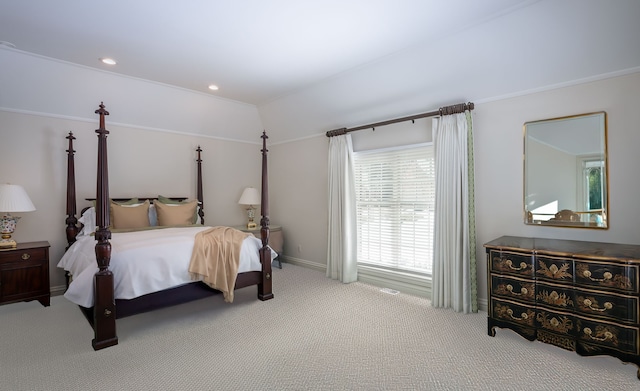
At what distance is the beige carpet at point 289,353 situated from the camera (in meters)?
2.10

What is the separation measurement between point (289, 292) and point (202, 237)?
4.45 ft

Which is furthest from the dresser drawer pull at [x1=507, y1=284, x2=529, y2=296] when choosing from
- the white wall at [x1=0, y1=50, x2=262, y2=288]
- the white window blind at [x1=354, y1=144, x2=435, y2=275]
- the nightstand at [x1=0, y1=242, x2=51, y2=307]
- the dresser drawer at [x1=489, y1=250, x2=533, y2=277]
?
the nightstand at [x1=0, y1=242, x2=51, y2=307]

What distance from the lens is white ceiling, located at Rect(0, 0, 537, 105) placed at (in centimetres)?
246

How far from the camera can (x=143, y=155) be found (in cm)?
467

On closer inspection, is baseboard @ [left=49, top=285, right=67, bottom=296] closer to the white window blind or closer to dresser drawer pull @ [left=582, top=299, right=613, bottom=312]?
the white window blind

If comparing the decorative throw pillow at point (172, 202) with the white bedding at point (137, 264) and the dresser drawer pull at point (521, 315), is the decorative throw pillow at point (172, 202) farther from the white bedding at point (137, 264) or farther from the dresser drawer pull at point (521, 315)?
the dresser drawer pull at point (521, 315)

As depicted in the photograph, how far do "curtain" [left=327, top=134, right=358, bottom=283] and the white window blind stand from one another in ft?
0.67

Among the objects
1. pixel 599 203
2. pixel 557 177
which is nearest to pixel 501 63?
pixel 557 177

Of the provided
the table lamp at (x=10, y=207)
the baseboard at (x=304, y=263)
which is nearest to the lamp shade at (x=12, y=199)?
the table lamp at (x=10, y=207)

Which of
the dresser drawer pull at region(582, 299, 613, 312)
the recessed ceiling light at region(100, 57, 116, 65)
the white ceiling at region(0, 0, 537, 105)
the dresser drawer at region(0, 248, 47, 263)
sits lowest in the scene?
the dresser drawer pull at region(582, 299, 613, 312)

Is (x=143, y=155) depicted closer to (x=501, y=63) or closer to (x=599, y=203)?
(x=501, y=63)

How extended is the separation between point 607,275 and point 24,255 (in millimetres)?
5388

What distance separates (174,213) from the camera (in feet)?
14.4

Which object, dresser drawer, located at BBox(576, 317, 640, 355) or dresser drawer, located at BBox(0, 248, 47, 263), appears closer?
dresser drawer, located at BBox(576, 317, 640, 355)
